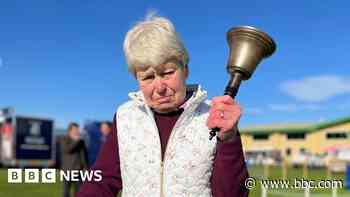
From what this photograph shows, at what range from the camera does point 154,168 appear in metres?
2.22

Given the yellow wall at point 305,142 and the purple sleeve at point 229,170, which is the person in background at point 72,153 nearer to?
the purple sleeve at point 229,170

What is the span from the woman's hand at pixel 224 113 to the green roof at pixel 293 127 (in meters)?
64.4

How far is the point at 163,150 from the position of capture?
226 centimetres

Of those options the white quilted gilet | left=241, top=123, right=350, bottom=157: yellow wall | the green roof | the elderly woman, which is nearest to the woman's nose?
the elderly woman

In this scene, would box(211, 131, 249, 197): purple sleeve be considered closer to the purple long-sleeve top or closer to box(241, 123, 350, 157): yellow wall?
the purple long-sleeve top

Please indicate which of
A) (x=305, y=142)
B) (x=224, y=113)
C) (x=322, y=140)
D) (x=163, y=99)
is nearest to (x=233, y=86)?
(x=224, y=113)

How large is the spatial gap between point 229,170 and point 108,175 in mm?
625

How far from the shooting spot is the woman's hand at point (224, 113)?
A: 1702 millimetres

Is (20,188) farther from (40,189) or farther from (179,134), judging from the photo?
(179,134)

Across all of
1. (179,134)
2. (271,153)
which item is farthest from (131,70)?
(271,153)

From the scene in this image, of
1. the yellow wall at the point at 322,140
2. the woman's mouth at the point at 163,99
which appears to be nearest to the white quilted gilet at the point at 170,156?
the woman's mouth at the point at 163,99

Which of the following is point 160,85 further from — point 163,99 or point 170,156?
point 170,156

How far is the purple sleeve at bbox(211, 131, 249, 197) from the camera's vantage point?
6.31 feet

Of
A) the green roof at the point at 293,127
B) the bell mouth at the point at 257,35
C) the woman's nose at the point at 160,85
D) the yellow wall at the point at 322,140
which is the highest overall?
the green roof at the point at 293,127
